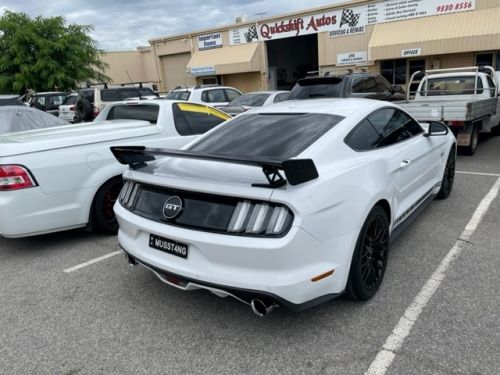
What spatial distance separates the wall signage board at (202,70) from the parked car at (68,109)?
1125cm

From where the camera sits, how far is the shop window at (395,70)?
2108 centimetres

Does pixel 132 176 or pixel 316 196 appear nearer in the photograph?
pixel 316 196

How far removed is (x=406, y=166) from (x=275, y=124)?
1276 mm

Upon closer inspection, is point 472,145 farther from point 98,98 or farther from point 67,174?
point 98,98

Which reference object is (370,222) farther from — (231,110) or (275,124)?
(231,110)

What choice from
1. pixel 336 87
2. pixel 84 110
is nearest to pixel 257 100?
pixel 336 87

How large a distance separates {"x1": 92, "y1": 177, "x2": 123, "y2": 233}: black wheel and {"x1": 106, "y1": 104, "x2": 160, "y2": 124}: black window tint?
4.10 feet

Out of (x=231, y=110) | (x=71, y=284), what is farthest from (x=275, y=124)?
(x=231, y=110)

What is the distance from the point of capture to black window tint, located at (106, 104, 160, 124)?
19.6ft

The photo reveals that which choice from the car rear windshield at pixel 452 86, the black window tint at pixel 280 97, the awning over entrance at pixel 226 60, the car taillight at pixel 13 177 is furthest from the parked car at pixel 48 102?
the car taillight at pixel 13 177

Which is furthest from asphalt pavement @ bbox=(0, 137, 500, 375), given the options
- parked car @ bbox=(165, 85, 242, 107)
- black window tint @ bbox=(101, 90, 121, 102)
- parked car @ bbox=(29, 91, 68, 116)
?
parked car @ bbox=(29, 91, 68, 116)

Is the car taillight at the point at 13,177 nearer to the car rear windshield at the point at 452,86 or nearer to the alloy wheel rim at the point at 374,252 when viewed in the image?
the alloy wheel rim at the point at 374,252

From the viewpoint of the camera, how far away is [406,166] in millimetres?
4043

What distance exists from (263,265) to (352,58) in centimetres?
2137
